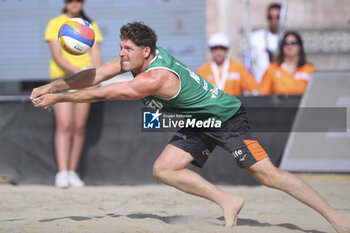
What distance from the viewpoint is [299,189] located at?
488 cm

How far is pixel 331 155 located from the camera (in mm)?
7668

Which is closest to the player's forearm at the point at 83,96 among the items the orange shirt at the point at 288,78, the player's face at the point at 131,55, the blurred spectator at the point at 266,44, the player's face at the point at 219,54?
the player's face at the point at 131,55

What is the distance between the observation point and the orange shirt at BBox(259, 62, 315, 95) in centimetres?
771

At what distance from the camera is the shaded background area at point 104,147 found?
7637 mm

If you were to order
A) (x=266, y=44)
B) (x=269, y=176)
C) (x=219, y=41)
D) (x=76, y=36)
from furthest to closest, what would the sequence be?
(x=266, y=44) < (x=219, y=41) < (x=76, y=36) < (x=269, y=176)

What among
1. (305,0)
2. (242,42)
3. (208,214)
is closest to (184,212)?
(208,214)

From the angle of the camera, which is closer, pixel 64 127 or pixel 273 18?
pixel 64 127

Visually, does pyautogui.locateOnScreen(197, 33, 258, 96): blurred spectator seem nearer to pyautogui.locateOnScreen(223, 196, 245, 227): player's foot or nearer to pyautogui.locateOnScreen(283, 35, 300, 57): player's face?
pyautogui.locateOnScreen(283, 35, 300, 57): player's face

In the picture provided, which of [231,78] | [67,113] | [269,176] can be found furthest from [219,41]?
[269,176]

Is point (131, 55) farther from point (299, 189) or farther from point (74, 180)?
point (74, 180)

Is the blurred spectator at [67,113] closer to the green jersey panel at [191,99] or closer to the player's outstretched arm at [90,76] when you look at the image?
the player's outstretched arm at [90,76]

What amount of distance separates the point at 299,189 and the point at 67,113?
3.61m

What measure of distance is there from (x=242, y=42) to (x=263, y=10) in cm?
75

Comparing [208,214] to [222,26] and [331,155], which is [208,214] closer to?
[331,155]
